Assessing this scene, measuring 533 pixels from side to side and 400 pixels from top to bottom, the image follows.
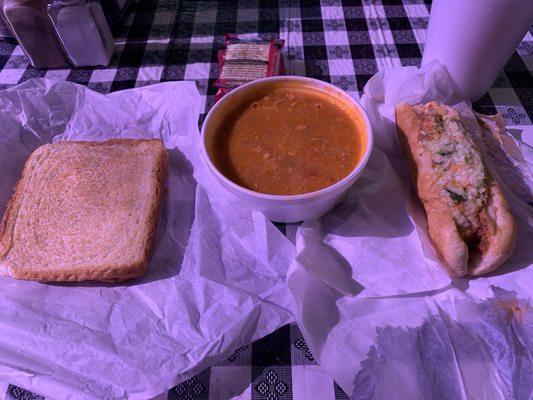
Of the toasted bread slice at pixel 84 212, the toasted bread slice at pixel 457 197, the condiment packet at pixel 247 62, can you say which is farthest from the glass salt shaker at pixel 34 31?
the toasted bread slice at pixel 457 197

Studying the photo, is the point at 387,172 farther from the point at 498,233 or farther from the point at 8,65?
the point at 8,65

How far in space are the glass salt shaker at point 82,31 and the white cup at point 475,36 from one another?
159 cm

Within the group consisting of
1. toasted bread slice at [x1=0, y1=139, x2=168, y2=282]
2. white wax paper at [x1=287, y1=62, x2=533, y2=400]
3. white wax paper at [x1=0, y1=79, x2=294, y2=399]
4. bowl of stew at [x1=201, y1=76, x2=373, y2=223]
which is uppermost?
bowl of stew at [x1=201, y1=76, x2=373, y2=223]

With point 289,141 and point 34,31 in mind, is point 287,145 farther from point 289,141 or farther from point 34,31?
point 34,31

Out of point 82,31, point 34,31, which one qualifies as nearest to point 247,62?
point 82,31

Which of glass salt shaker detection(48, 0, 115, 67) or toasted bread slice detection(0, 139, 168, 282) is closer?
toasted bread slice detection(0, 139, 168, 282)

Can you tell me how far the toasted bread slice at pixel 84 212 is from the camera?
4.53ft

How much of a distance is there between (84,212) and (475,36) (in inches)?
66.7

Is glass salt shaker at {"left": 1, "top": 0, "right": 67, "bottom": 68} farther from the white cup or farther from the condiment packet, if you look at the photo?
the white cup

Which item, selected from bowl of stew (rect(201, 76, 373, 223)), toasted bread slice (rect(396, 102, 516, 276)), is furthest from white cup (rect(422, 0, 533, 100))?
bowl of stew (rect(201, 76, 373, 223))

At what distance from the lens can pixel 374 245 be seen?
4.57 feet

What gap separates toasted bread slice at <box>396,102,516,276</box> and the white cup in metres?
0.29

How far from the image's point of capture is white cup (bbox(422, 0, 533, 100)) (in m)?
1.46

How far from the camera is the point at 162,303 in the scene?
4.30 ft
